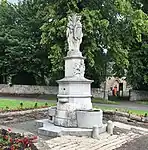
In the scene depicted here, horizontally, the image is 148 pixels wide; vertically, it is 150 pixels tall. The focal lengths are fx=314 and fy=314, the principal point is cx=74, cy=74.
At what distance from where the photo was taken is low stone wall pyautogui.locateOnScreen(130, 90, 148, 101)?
34594mm

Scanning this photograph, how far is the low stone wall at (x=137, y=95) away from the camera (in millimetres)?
34594

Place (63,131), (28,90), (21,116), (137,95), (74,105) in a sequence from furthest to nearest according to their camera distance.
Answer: (28,90), (137,95), (21,116), (74,105), (63,131)

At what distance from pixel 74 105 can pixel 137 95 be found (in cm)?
2347

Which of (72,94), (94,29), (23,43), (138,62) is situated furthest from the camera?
(23,43)

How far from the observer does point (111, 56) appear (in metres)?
28.3

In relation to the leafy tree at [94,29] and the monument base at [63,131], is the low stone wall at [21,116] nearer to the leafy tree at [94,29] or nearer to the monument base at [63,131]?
the monument base at [63,131]

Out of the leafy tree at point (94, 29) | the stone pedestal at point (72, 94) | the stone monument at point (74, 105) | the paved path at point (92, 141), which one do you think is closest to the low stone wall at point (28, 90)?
the leafy tree at point (94, 29)

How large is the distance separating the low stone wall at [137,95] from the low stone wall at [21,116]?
63.6 feet

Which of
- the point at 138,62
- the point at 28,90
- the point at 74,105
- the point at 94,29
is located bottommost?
the point at 74,105

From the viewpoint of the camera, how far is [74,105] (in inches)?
500

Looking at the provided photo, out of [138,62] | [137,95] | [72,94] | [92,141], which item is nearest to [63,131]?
[92,141]

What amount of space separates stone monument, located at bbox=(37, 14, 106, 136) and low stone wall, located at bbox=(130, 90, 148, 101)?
2204 centimetres

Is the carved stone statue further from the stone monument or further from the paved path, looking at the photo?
the paved path

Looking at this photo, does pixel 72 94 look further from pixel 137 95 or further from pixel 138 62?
pixel 137 95
